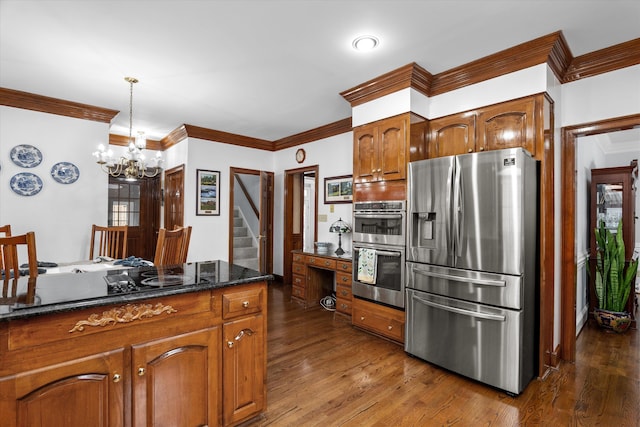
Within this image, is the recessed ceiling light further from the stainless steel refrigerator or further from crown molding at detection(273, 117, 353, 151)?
crown molding at detection(273, 117, 353, 151)

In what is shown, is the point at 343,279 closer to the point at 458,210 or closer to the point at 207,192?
the point at 458,210

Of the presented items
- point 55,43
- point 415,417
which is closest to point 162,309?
point 415,417

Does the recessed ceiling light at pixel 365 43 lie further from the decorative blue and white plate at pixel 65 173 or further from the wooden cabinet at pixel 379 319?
the decorative blue and white plate at pixel 65 173

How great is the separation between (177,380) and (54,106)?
13.4 feet

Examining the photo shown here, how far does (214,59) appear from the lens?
2.89 metres

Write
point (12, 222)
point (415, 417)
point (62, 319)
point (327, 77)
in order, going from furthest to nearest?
point (12, 222) < point (327, 77) < point (415, 417) < point (62, 319)

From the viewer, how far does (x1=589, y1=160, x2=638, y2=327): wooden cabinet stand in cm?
388

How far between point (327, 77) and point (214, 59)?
3.53 ft

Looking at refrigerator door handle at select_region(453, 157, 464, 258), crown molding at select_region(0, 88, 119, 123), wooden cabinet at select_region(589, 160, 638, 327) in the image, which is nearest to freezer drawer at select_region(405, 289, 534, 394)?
refrigerator door handle at select_region(453, 157, 464, 258)

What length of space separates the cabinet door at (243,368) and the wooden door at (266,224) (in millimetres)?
4050

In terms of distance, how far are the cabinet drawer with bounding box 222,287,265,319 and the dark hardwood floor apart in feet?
2.37

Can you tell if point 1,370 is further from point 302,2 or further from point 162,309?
point 302,2

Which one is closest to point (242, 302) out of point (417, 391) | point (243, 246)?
point (417, 391)

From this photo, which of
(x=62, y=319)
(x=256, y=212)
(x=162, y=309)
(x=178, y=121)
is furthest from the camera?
(x=256, y=212)
